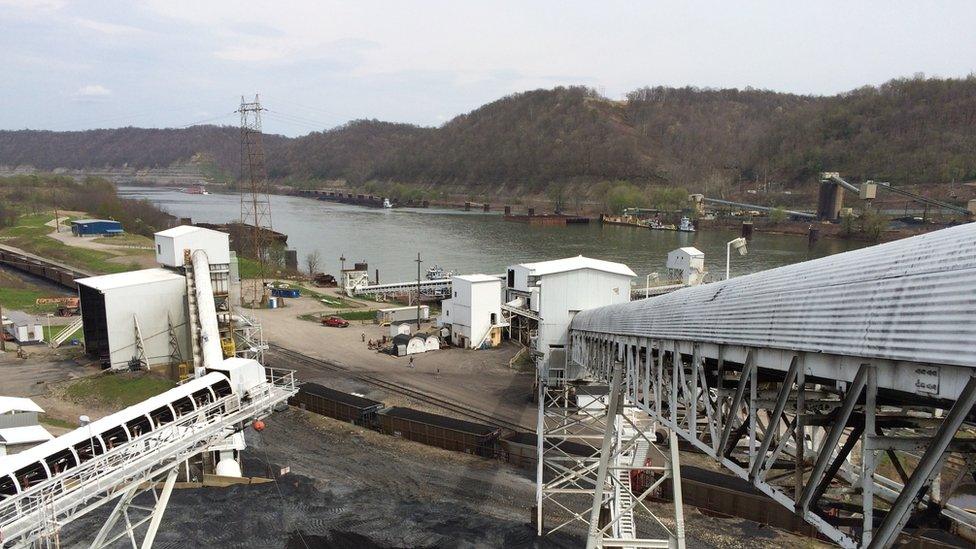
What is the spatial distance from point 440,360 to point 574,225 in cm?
9399

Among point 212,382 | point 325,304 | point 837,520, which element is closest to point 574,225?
point 325,304

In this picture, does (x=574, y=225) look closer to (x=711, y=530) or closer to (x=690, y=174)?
(x=690, y=174)

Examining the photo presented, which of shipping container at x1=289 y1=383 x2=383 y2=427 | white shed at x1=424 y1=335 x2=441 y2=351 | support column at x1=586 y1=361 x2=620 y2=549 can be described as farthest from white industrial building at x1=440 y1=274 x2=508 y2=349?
support column at x1=586 y1=361 x2=620 y2=549

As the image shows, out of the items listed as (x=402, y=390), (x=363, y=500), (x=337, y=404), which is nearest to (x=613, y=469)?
(x=363, y=500)

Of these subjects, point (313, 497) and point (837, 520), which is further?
point (313, 497)

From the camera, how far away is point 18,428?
1788 cm

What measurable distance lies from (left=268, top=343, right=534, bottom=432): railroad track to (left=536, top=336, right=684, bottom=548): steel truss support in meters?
2.15

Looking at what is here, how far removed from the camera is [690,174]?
157750 millimetres

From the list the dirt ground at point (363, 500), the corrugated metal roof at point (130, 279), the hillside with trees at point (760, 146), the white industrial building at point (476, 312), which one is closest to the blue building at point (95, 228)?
the corrugated metal roof at point (130, 279)

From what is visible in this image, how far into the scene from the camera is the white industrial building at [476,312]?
36281mm

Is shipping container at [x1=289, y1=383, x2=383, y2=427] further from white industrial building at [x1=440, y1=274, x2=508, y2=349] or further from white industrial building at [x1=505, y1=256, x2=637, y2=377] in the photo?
white industrial building at [x1=440, y1=274, x2=508, y2=349]

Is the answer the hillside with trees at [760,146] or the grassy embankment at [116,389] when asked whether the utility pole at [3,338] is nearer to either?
the grassy embankment at [116,389]

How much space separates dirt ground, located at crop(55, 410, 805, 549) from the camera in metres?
16.5

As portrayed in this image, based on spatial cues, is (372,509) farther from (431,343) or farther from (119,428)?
(431,343)
